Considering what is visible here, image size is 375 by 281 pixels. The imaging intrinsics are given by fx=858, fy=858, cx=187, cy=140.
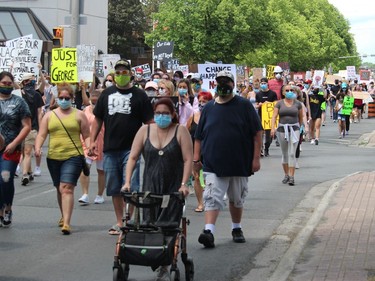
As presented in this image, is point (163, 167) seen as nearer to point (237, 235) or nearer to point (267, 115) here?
point (237, 235)

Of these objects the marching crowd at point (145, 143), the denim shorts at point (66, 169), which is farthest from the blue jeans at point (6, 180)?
the denim shorts at point (66, 169)

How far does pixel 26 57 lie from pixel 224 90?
11982 millimetres

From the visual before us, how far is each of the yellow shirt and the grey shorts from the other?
1.67 metres

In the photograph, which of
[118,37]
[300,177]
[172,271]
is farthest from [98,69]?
[118,37]

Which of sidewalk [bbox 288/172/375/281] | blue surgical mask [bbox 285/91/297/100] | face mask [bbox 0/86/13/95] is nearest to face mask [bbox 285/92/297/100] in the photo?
blue surgical mask [bbox 285/91/297/100]

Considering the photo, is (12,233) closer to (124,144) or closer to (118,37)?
(124,144)

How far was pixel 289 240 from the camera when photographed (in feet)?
30.8

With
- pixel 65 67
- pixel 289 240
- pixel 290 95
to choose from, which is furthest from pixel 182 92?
pixel 65 67

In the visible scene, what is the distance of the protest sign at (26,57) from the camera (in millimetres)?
19516

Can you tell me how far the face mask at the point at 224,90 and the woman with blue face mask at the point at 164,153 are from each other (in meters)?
1.31

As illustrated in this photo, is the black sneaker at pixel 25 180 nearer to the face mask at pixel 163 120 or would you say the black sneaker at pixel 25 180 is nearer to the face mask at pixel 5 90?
the face mask at pixel 5 90

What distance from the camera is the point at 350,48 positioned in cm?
14100

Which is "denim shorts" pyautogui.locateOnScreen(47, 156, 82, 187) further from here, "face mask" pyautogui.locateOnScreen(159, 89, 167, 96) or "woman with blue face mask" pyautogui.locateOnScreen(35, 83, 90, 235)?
"face mask" pyautogui.locateOnScreen(159, 89, 167, 96)

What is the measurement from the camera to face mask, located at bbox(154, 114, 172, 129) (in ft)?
24.1
